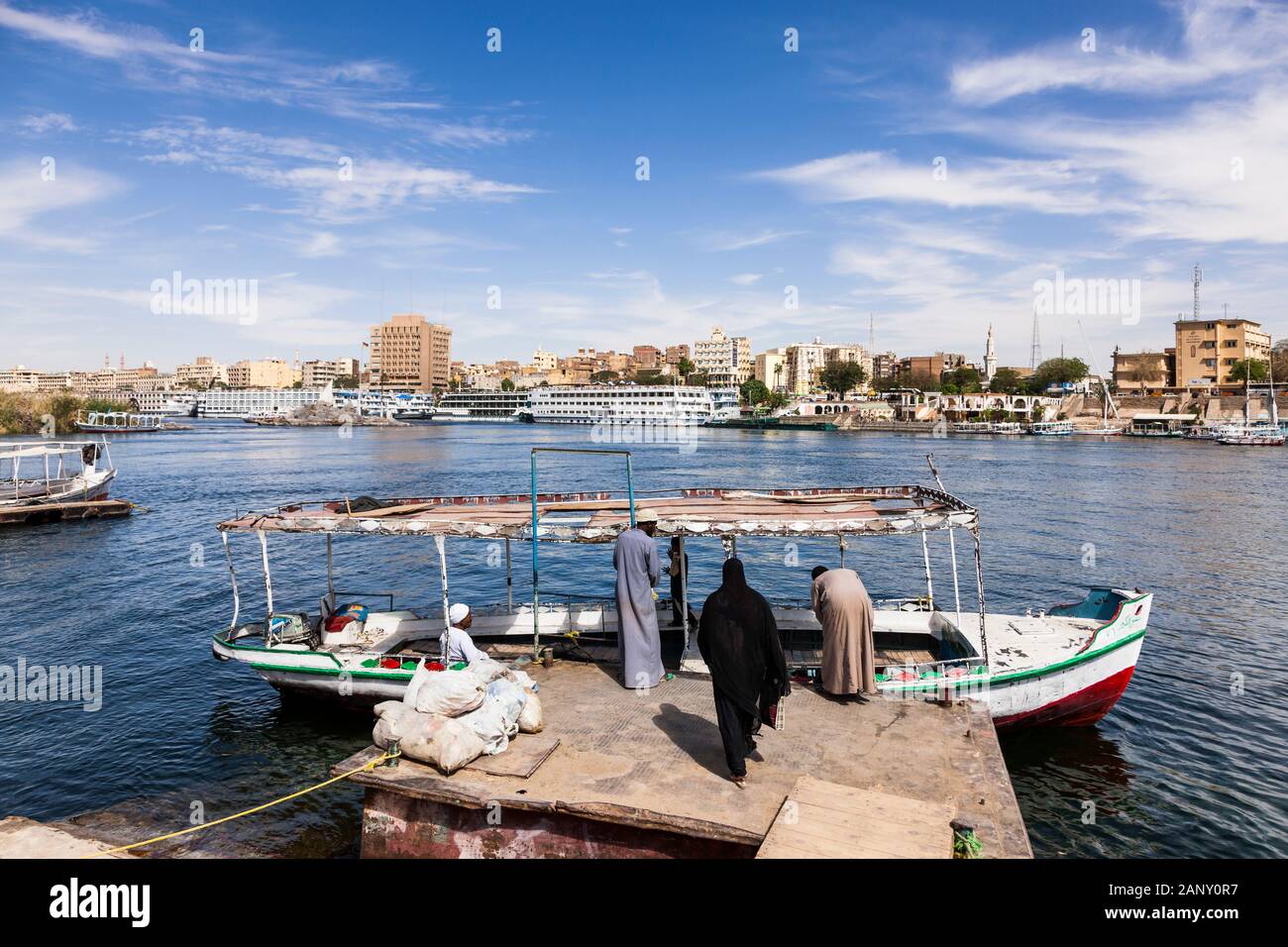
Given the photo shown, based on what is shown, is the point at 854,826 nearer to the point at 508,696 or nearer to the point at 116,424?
the point at 508,696

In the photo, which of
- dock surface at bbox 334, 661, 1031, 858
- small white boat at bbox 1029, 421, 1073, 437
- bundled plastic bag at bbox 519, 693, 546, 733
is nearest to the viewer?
dock surface at bbox 334, 661, 1031, 858

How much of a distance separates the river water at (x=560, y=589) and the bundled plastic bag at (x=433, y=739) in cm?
362

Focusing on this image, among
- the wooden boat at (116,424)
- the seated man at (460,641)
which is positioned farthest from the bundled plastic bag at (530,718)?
the wooden boat at (116,424)

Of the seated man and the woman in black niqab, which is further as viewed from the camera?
the seated man

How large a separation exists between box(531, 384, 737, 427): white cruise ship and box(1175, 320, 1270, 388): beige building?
86590 mm

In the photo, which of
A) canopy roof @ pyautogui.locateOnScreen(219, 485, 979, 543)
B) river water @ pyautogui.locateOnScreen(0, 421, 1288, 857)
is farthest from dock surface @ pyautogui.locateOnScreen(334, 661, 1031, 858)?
river water @ pyautogui.locateOnScreen(0, 421, 1288, 857)

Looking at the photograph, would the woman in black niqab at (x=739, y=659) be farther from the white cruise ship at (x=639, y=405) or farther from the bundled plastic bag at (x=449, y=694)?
the white cruise ship at (x=639, y=405)

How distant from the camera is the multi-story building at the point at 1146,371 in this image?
5408 inches

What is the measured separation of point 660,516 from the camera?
458 inches

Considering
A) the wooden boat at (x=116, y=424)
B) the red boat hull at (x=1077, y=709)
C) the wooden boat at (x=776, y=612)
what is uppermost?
the wooden boat at (x=116, y=424)

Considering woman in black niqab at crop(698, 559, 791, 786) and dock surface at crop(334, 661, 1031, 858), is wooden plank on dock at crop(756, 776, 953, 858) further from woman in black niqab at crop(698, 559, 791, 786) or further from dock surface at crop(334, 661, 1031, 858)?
woman in black niqab at crop(698, 559, 791, 786)

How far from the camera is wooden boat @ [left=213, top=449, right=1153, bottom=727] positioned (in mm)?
10875

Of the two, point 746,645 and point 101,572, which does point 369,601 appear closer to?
point 101,572

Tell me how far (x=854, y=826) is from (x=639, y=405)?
15405 cm
